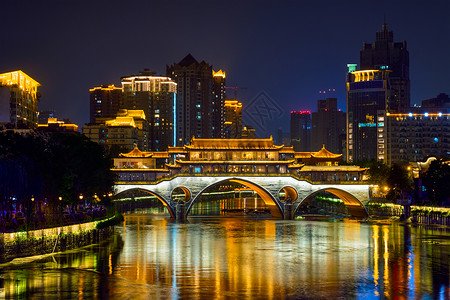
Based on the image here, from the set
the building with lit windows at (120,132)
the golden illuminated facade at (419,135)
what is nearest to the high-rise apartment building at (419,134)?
the golden illuminated facade at (419,135)

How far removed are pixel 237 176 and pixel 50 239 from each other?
151 ft

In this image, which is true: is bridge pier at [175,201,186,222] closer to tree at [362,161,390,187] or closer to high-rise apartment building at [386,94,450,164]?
tree at [362,161,390,187]

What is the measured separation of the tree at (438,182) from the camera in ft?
279

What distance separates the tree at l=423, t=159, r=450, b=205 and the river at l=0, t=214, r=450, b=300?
1001cm

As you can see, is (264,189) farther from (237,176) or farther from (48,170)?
(48,170)

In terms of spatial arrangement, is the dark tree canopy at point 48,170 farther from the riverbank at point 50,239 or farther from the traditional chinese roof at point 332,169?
the traditional chinese roof at point 332,169

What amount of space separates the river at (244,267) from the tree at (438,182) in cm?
1001

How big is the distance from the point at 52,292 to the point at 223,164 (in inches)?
2366

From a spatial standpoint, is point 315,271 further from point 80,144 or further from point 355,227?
point 355,227

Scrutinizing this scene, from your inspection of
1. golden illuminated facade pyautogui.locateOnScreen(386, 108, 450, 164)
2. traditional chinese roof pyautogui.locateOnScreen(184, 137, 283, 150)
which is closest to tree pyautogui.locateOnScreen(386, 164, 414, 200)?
traditional chinese roof pyautogui.locateOnScreen(184, 137, 283, 150)

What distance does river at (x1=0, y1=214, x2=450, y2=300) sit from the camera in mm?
38188

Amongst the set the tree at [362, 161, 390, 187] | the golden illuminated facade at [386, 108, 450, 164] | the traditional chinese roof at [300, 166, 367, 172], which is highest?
the golden illuminated facade at [386, 108, 450, 164]

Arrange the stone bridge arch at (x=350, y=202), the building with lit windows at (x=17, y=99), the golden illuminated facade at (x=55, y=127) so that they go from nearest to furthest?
the stone bridge arch at (x=350, y=202), the building with lit windows at (x=17, y=99), the golden illuminated facade at (x=55, y=127)

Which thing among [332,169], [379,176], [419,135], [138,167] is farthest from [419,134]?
[138,167]
